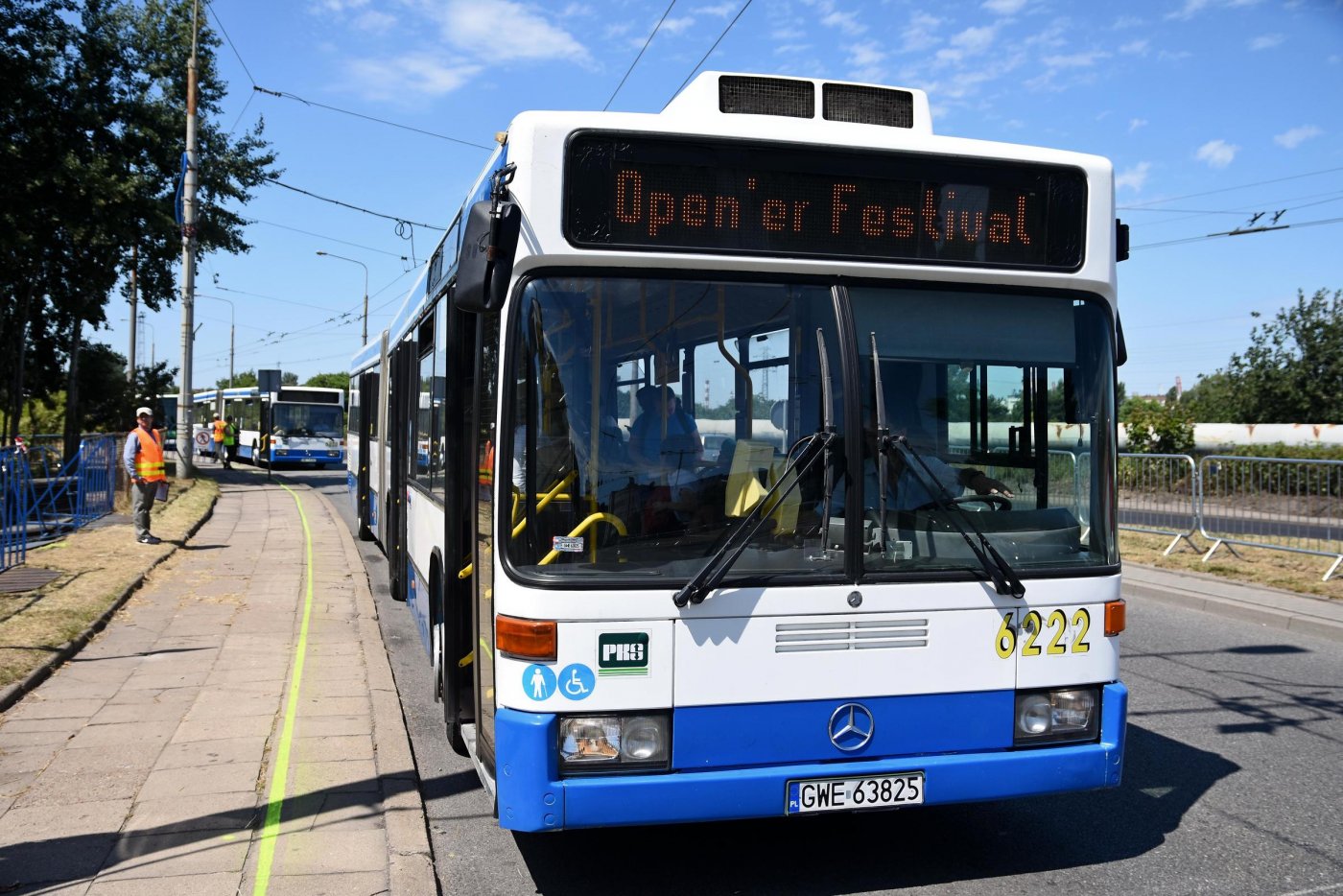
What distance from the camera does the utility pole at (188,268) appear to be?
81.3ft

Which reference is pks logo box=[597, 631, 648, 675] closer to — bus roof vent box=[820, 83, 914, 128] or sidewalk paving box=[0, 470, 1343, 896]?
sidewalk paving box=[0, 470, 1343, 896]

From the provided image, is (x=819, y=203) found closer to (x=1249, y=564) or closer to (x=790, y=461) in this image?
(x=790, y=461)

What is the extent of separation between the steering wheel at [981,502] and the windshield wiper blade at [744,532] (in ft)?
1.60

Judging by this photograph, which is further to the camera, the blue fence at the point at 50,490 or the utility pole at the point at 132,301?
the utility pole at the point at 132,301

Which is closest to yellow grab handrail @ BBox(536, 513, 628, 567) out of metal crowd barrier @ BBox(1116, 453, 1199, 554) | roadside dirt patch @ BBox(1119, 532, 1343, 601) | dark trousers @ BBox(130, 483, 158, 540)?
roadside dirt patch @ BBox(1119, 532, 1343, 601)

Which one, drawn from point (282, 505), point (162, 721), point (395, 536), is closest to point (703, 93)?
point (162, 721)

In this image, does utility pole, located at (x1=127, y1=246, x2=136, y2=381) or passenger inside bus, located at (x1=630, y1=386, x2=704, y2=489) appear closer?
passenger inside bus, located at (x1=630, y1=386, x2=704, y2=489)

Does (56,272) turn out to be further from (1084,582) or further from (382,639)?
(1084,582)

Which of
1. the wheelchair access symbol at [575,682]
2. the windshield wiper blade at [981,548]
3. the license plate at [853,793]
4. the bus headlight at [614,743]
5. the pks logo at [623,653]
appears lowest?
the license plate at [853,793]

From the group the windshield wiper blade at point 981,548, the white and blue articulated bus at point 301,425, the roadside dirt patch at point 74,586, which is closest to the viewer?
the windshield wiper blade at point 981,548

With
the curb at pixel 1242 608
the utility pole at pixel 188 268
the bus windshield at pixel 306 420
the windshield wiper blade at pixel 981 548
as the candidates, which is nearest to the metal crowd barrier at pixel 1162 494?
the curb at pixel 1242 608

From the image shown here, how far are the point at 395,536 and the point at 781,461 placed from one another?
→ 25.1 ft

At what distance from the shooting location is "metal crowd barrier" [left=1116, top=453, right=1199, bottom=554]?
50.3 ft

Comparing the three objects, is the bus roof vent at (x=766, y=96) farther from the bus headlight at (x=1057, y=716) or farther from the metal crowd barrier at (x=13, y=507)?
the metal crowd barrier at (x=13, y=507)
